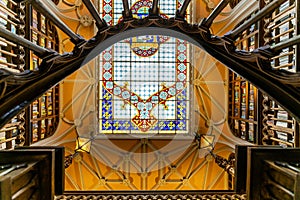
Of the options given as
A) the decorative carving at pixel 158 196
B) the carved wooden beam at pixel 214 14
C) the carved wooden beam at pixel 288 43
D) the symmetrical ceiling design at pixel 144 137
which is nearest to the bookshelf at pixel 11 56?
the decorative carving at pixel 158 196

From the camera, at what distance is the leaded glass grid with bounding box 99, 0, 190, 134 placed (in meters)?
7.54

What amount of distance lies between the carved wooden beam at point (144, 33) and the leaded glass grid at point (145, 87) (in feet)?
16.4

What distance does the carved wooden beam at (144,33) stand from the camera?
1.90 meters

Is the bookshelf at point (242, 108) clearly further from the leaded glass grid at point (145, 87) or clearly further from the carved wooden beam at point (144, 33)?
the carved wooden beam at point (144, 33)

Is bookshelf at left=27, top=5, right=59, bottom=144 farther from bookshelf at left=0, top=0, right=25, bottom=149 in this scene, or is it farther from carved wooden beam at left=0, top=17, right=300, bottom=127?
carved wooden beam at left=0, top=17, right=300, bottom=127

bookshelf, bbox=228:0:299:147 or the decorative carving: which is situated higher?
bookshelf, bbox=228:0:299:147

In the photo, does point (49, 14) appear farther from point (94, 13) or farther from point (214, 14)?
point (214, 14)

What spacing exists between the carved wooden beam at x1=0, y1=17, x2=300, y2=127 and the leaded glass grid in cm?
501

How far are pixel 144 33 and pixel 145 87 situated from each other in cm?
506

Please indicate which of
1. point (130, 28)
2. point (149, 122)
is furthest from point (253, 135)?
point (130, 28)

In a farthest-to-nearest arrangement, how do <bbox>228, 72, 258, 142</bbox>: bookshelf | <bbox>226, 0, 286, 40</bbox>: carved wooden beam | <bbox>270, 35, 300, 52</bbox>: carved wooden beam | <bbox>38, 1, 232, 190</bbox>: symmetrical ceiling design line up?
<bbox>38, 1, 232, 190</bbox>: symmetrical ceiling design, <bbox>228, 72, 258, 142</bbox>: bookshelf, <bbox>226, 0, 286, 40</bbox>: carved wooden beam, <bbox>270, 35, 300, 52</bbox>: carved wooden beam

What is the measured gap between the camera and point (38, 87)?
2105 millimetres

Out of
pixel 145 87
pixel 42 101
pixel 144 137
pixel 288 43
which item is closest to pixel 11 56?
pixel 42 101

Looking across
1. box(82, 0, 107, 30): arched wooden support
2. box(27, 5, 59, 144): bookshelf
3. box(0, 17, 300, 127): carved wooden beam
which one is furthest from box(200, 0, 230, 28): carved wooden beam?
box(27, 5, 59, 144): bookshelf
